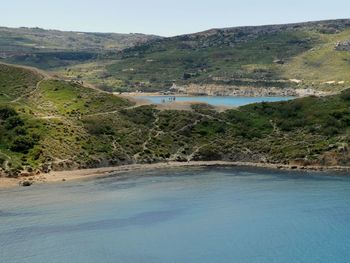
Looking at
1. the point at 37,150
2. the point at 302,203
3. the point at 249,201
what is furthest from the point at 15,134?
the point at 302,203

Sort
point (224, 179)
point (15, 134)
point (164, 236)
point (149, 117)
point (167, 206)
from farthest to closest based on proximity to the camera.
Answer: point (149, 117), point (15, 134), point (224, 179), point (167, 206), point (164, 236)

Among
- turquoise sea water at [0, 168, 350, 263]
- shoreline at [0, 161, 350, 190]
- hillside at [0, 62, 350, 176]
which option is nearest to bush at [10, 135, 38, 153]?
hillside at [0, 62, 350, 176]

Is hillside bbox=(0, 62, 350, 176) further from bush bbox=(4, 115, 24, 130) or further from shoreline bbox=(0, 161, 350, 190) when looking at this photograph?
shoreline bbox=(0, 161, 350, 190)

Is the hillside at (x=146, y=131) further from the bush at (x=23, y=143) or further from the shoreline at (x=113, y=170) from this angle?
the shoreline at (x=113, y=170)

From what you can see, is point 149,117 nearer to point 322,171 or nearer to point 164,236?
point 322,171

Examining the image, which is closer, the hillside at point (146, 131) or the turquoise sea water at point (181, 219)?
the turquoise sea water at point (181, 219)

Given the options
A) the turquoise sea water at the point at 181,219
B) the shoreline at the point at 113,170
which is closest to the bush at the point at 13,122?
the shoreline at the point at 113,170
